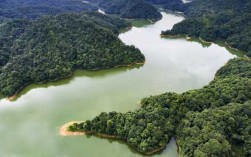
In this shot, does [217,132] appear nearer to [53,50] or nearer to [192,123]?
[192,123]

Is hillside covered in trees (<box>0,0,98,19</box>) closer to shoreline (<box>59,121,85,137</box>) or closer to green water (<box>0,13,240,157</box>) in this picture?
green water (<box>0,13,240,157</box>)

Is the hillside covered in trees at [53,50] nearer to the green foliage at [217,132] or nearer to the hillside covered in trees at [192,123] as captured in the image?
the hillside covered in trees at [192,123]

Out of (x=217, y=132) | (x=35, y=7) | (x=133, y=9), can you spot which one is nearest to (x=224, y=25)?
(x=133, y=9)

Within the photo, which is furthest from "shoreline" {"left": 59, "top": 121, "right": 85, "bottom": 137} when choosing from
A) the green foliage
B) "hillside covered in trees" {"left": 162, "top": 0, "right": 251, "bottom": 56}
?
"hillside covered in trees" {"left": 162, "top": 0, "right": 251, "bottom": 56}

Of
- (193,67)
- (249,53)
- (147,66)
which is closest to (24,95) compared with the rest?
(147,66)

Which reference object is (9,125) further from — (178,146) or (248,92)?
(248,92)

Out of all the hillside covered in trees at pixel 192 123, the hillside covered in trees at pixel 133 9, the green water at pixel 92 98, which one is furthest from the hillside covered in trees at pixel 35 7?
the hillside covered in trees at pixel 192 123
